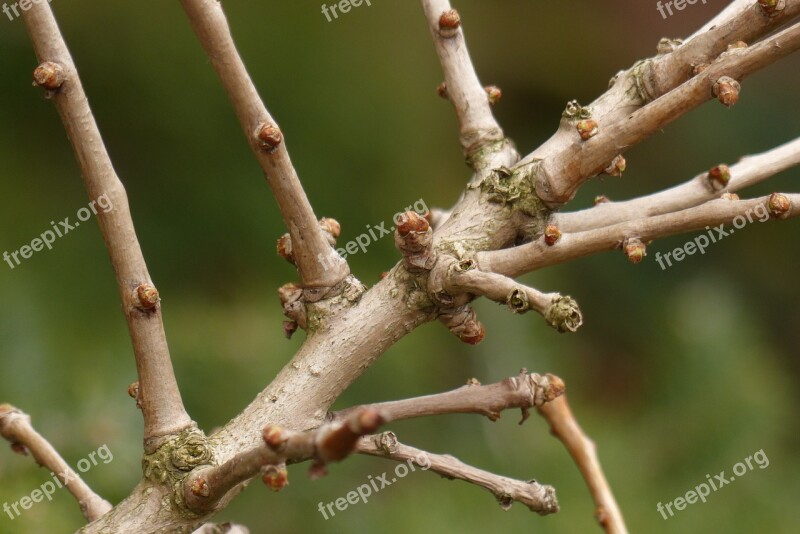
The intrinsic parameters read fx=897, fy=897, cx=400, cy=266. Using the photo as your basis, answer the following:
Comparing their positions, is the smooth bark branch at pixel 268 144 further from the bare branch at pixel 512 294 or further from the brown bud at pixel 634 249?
the brown bud at pixel 634 249

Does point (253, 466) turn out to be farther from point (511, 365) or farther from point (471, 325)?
point (511, 365)

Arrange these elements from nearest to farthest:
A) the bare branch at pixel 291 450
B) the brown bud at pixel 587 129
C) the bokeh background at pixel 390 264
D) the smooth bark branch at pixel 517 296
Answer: the bare branch at pixel 291 450 < the smooth bark branch at pixel 517 296 < the brown bud at pixel 587 129 < the bokeh background at pixel 390 264

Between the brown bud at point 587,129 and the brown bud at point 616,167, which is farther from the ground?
the brown bud at point 587,129

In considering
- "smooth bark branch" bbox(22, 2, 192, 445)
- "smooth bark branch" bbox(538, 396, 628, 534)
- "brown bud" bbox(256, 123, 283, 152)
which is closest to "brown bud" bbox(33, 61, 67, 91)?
"smooth bark branch" bbox(22, 2, 192, 445)

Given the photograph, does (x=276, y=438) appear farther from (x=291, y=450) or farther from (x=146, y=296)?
(x=146, y=296)

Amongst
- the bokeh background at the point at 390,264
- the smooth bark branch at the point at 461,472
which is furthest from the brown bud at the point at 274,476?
the bokeh background at the point at 390,264

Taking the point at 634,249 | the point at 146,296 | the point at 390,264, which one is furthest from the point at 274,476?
the point at 390,264
